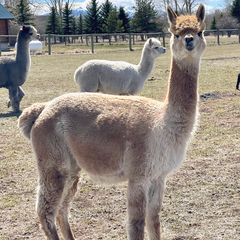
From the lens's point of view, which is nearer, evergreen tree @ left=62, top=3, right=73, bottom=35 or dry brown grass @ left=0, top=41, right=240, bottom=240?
dry brown grass @ left=0, top=41, right=240, bottom=240

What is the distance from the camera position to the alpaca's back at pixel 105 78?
25.9ft

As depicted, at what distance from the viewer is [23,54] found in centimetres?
900

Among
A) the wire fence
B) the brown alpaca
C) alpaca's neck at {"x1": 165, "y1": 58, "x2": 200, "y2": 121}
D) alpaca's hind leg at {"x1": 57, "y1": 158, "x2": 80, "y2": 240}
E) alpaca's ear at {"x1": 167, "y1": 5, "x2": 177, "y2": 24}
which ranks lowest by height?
alpaca's hind leg at {"x1": 57, "y1": 158, "x2": 80, "y2": 240}

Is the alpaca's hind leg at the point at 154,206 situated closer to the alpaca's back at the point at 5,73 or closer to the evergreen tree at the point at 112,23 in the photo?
the alpaca's back at the point at 5,73

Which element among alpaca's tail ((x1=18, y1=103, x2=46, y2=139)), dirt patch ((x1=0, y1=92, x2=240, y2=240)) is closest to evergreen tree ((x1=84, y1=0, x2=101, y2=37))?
dirt patch ((x1=0, y1=92, x2=240, y2=240))

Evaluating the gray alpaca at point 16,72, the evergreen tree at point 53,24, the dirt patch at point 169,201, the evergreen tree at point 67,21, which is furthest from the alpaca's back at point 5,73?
the evergreen tree at point 67,21

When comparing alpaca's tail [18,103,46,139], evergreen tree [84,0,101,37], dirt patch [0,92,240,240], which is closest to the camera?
alpaca's tail [18,103,46,139]

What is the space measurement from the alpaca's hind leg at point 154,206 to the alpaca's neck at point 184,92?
0.53 m

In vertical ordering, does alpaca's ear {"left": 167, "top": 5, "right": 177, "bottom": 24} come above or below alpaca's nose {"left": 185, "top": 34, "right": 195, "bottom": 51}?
Result: above

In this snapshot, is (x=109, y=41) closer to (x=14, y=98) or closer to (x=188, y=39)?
(x=14, y=98)

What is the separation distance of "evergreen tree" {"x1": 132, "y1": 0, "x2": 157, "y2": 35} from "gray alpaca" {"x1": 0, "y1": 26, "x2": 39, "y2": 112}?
3199 cm

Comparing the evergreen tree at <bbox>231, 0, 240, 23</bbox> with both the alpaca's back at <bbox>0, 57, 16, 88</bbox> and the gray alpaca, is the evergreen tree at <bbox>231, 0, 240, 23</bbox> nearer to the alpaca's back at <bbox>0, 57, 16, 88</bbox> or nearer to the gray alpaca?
the gray alpaca

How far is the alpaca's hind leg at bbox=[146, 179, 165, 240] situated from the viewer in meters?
2.78

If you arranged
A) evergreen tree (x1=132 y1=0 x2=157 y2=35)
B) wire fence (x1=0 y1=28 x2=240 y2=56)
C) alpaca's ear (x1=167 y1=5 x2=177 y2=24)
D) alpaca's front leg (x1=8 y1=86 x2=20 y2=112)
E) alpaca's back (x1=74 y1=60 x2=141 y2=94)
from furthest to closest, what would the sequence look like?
evergreen tree (x1=132 y1=0 x2=157 y2=35)
wire fence (x1=0 y1=28 x2=240 y2=56)
alpaca's front leg (x1=8 y1=86 x2=20 y2=112)
alpaca's back (x1=74 y1=60 x2=141 y2=94)
alpaca's ear (x1=167 y1=5 x2=177 y2=24)
